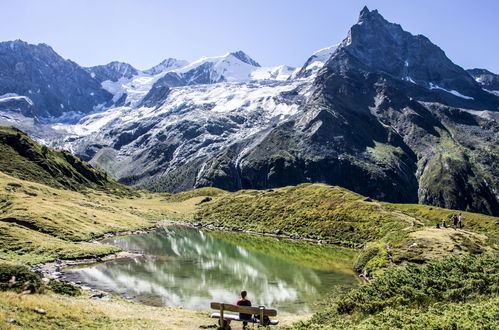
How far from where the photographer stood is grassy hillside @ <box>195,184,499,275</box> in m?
58.5

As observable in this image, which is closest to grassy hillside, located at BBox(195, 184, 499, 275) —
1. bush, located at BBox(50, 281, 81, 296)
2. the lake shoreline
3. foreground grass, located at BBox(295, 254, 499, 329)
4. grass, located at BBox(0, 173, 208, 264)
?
the lake shoreline

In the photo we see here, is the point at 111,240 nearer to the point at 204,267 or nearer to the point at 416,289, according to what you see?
the point at 204,267

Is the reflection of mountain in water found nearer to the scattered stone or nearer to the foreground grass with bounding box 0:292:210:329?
the foreground grass with bounding box 0:292:210:329

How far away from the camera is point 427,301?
25922 millimetres

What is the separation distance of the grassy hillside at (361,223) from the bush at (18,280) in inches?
1819

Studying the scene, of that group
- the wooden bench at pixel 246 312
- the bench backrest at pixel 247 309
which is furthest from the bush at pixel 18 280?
the bench backrest at pixel 247 309

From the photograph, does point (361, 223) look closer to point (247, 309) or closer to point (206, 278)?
point (206, 278)

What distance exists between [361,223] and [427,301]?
269 feet

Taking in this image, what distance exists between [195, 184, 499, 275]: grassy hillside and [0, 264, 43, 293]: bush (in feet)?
152

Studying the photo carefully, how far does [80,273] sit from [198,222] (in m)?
107

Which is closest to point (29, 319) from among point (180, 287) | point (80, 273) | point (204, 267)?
point (180, 287)

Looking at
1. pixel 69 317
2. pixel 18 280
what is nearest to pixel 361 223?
pixel 69 317

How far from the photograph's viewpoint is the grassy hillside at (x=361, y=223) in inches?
2304

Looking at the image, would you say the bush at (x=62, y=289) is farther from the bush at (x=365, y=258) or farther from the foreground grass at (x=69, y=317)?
the bush at (x=365, y=258)
